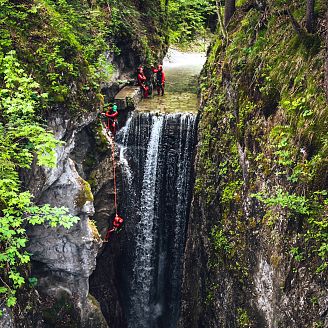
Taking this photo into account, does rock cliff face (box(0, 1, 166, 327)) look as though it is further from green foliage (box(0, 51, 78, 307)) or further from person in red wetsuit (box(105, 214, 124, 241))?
person in red wetsuit (box(105, 214, 124, 241))

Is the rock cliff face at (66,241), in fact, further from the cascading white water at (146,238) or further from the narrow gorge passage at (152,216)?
the cascading white water at (146,238)

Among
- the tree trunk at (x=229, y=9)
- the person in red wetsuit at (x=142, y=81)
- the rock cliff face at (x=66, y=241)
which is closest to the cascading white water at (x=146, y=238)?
the person in red wetsuit at (x=142, y=81)

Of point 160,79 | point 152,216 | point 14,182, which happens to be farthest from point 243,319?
point 160,79

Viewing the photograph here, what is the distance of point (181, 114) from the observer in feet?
43.2

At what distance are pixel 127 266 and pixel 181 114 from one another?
580 centimetres

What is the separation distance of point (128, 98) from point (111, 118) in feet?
4.21

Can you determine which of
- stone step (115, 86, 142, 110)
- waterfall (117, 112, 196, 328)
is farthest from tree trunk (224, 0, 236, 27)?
stone step (115, 86, 142, 110)

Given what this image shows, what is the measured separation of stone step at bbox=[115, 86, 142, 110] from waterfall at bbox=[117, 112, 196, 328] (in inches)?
20.0

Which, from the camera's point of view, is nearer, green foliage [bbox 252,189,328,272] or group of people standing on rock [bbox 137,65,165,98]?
green foliage [bbox 252,189,328,272]

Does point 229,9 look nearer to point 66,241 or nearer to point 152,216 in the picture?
point 152,216

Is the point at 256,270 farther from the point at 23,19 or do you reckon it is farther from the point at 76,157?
the point at 23,19

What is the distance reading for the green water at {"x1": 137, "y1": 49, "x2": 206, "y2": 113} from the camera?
46.8 feet

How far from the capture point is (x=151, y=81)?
16.7 m

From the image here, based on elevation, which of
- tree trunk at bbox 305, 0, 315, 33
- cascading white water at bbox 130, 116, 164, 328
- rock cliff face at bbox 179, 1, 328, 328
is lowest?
cascading white water at bbox 130, 116, 164, 328
